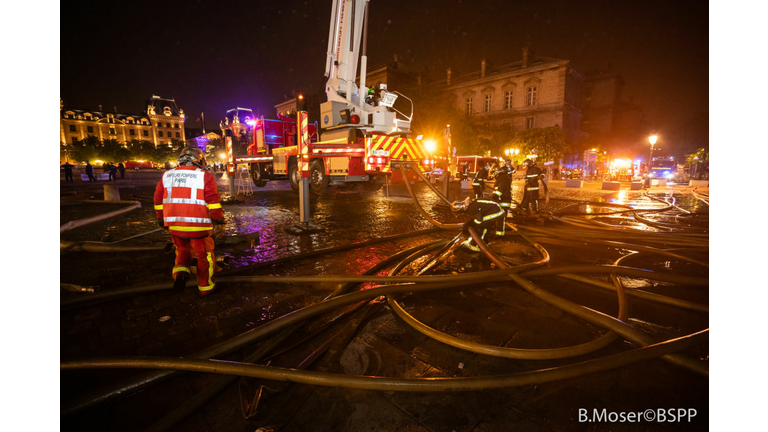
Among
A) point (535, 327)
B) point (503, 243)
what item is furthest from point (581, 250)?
point (535, 327)

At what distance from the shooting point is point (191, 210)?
2979 millimetres

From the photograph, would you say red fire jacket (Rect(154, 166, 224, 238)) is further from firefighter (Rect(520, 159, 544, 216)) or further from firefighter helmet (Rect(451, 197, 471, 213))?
firefighter (Rect(520, 159, 544, 216))

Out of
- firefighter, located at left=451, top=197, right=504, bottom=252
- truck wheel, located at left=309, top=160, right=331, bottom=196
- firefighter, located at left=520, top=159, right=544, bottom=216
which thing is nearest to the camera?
firefighter, located at left=451, top=197, right=504, bottom=252

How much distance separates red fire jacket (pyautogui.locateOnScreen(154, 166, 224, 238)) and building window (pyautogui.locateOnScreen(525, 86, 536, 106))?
40.9m

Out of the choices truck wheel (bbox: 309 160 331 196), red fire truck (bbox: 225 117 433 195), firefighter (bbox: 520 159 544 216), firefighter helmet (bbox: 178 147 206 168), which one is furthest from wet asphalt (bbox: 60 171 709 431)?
truck wheel (bbox: 309 160 331 196)

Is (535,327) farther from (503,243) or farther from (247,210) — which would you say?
(247,210)

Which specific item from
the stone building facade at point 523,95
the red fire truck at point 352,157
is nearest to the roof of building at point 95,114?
the stone building facade at point 523,95

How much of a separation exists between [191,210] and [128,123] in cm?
10278

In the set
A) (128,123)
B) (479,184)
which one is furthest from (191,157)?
(128,123)

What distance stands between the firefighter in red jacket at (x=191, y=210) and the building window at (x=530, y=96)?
40880 mm

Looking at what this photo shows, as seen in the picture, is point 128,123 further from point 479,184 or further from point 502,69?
point 479,184

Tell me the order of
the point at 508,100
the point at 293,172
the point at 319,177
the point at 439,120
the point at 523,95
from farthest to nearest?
the point at 508,100 < the point at 523,95 < the point at 439,120 < the point at 293,172 < the point at 319,177

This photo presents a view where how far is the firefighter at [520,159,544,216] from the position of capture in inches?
288

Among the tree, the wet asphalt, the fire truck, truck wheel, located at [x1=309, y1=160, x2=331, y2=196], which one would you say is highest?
the tree
